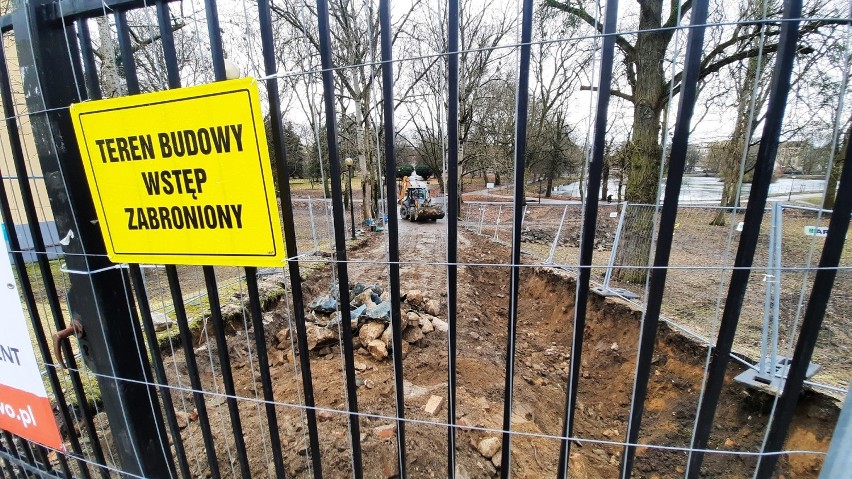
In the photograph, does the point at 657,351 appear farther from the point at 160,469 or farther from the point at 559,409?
the point at 160,469

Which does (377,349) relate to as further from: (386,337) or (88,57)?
(88,57)

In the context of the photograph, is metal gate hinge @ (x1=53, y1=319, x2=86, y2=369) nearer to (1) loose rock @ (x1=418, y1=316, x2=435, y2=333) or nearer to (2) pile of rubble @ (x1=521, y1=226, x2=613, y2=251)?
(1) loose rock @ (x1=418, y1=316, x2=435, y2=333)

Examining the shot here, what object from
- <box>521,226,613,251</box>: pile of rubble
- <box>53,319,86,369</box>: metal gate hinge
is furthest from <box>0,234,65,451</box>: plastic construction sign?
<box>521,226,613,251</box>: pile of rubble

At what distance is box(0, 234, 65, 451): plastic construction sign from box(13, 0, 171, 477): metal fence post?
33cm

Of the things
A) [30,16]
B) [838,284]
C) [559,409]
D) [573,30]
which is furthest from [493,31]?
[30,16]

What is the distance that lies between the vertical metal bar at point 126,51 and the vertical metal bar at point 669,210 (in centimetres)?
175

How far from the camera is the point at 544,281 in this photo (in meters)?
7.84

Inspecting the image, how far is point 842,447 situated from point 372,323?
4.18m

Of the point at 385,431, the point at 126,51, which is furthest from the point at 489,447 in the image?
the point at 126,51

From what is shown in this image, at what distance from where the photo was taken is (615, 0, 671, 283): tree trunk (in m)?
5.94

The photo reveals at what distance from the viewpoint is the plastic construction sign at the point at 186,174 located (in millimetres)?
1203

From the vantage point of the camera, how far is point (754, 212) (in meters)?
1.00

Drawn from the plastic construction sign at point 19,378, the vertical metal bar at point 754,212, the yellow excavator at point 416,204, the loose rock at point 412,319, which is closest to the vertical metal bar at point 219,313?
the plastic construction sign at point 19,378

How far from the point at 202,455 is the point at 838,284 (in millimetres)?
8285
